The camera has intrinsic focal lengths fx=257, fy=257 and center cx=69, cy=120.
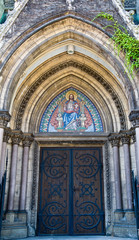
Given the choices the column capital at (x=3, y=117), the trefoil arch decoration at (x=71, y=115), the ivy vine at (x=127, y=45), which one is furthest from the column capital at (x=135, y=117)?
the column capital at (x=3, y=117)

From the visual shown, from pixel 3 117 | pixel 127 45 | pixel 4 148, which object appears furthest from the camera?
pixel 4 148

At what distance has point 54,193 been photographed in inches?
294

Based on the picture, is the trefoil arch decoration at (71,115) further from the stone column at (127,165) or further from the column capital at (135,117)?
the column capital at (135,117)

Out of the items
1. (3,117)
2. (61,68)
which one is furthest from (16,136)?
(61,68)

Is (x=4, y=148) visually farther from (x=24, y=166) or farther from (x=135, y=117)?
(x=135, y=117)

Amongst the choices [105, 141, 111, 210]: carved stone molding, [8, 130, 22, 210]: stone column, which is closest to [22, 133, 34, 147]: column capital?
[8, 130, 22, 210]: stone column

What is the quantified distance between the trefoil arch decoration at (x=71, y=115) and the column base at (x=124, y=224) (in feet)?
8.40

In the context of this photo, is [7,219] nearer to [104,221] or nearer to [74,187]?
[74,187]

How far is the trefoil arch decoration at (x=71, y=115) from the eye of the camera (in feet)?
26.6

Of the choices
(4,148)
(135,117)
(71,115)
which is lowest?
(4,148)

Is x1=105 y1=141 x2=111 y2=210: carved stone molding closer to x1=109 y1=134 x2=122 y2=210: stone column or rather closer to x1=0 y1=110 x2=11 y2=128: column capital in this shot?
x1=109 y1=134 x2=122 y2=210: stone column

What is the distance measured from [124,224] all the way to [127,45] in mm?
4477

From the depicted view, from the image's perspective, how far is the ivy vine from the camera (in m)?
6.29

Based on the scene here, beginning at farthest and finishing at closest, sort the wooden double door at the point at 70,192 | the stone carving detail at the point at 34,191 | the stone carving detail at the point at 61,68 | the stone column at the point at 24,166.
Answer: the stone carving detail at the point at 61,68 < the wooden double door at the point at 70,192 < the stone carving detail at the point at 34,191 < the stone column at the point at 24,166
